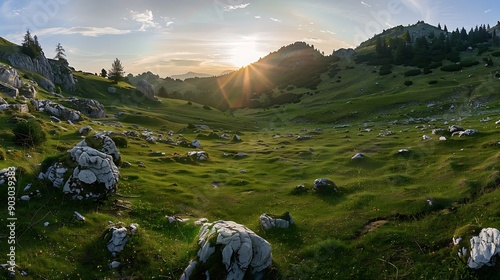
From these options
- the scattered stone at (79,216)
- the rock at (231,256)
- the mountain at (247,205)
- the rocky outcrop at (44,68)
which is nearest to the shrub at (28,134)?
the mountain at (247,205)

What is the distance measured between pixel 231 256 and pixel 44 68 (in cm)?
12705

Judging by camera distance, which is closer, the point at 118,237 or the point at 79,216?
the point at 118,237

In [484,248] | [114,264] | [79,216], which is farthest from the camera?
[79,216]

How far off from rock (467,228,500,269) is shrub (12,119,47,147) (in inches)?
1726

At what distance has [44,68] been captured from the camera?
4660 inches

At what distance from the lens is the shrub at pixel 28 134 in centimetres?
3797

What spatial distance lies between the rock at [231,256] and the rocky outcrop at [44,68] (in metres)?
99.0

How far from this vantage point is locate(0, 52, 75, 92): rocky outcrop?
103938mm

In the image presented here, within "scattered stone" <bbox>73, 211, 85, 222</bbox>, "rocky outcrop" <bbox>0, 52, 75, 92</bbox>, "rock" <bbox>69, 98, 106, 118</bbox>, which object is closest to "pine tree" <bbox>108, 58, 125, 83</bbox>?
"rocky outcrop" <bbox>0, 52, 75, 92</bbox>

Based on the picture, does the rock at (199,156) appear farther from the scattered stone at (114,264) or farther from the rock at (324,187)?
the scattered stone at (114,264)

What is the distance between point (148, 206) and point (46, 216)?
27.7ft

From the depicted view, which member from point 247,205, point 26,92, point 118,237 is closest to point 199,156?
point 247,205

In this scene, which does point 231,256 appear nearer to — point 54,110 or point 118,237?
point 118,237

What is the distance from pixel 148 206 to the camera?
102 ft
